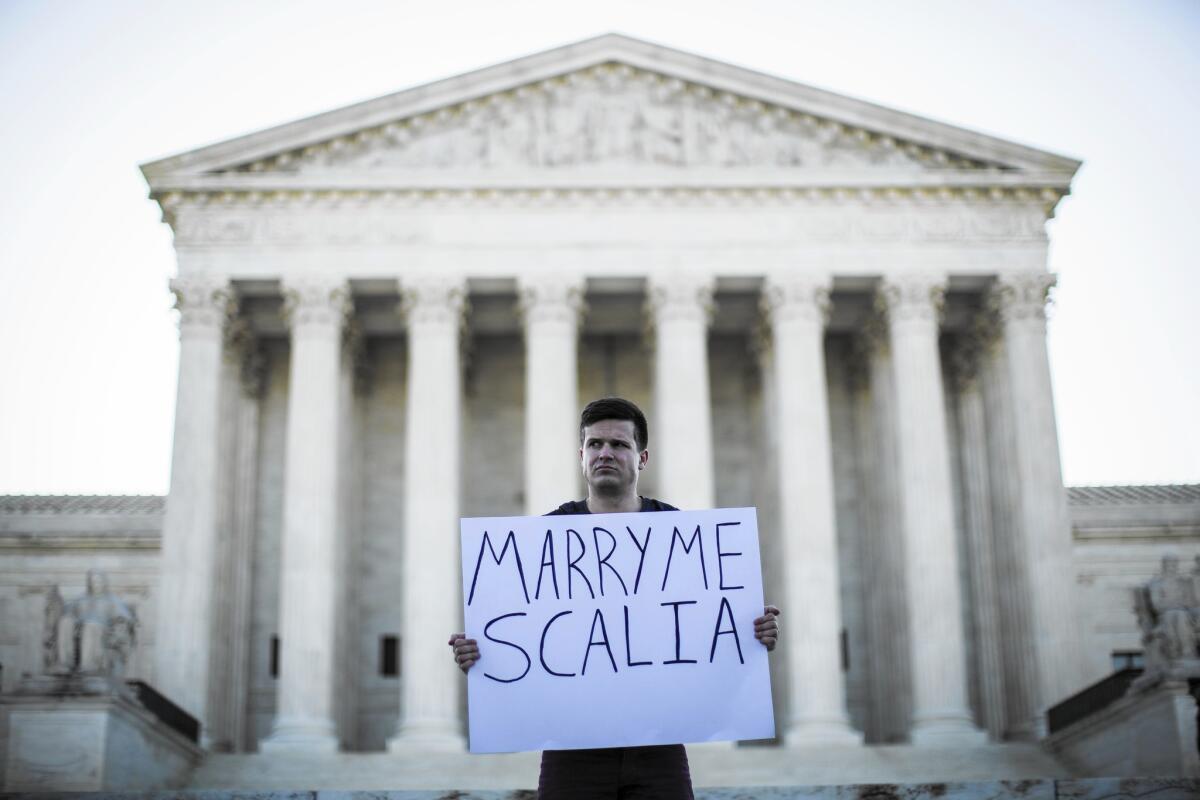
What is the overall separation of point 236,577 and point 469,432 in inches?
322

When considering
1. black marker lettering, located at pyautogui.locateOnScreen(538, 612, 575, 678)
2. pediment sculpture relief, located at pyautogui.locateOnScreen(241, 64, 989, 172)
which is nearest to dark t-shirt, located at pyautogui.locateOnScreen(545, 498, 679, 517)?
black marker lettering, located at pyautogui.locateOnScreen(538, 612, 575, 678)

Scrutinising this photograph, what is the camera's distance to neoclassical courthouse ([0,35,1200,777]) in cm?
3684

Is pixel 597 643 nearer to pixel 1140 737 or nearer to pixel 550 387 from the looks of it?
pixel 1140 737

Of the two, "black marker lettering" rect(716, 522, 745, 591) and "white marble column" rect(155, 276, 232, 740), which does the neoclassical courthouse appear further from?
"black marker lettering" rect(716, 522, 745, 591)

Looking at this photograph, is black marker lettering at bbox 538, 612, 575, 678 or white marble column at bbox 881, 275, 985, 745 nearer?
black marker lettering at bbox 538, 612, 575, 678

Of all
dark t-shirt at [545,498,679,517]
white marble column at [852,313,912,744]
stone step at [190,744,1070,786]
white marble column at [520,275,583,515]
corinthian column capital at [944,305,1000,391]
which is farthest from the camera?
corinthian column capital at [944,305,1000,391]

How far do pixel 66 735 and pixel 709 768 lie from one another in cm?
1322

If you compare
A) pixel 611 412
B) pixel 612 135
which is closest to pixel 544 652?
pixel 611 412

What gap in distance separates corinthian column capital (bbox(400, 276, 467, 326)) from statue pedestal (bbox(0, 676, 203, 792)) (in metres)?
13.3

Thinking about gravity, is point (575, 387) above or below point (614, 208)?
below

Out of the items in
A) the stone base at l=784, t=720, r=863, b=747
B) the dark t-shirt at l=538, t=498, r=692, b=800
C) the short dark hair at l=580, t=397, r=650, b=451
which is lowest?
the dark t-shirt at l=538, t=498, r=692, b=800

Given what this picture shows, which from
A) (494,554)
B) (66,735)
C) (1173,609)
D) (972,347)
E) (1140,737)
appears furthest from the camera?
(972,347)

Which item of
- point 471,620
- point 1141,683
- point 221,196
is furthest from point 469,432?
point 471,620

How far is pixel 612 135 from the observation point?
3972 centimetres
